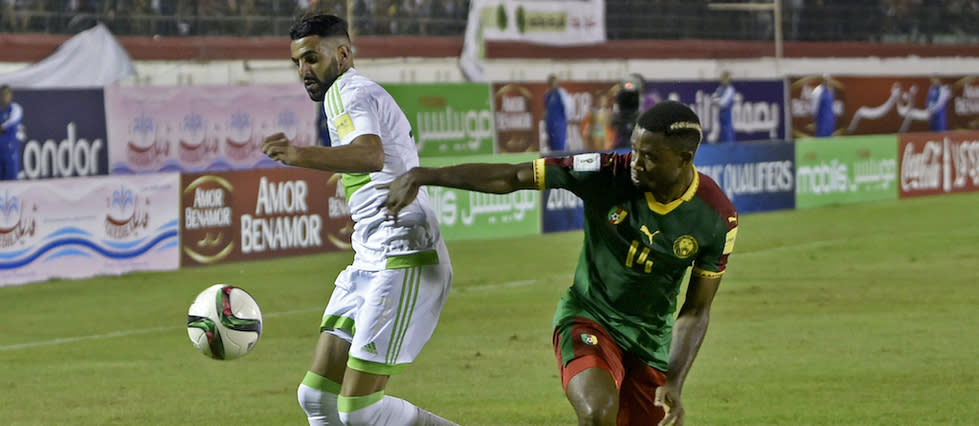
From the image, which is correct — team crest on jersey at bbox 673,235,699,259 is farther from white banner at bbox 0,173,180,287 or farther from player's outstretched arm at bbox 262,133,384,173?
white banner at bbox 0,173,180,287

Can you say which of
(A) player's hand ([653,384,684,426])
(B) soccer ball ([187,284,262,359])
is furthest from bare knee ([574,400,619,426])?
(B) soccer ball ([187,284,262,359])

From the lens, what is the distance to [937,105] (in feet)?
109

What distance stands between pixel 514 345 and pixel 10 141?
912 centimetres

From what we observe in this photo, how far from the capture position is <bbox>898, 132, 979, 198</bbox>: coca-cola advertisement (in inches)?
1105

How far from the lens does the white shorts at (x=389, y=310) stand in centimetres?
611

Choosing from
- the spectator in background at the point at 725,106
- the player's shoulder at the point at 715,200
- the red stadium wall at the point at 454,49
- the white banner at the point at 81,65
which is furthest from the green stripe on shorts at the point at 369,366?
the spectator in background at the point at 725,106

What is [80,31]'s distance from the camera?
2403cm

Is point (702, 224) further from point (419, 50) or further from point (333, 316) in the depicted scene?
point (419, 50)

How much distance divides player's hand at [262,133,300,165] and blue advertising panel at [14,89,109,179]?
44.8 feet

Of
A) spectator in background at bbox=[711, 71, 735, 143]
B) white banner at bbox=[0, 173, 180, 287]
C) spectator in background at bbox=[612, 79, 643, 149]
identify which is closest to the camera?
white banner at bbox=[0, 173, 180, 287]

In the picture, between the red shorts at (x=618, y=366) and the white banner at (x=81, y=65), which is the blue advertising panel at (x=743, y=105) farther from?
the red shorts at (x=618, y=366)

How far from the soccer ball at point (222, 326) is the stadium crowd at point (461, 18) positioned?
16280mm

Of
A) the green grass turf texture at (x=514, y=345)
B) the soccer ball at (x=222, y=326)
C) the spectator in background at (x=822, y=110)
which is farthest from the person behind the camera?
the spectator in background at (x=822, y=110)

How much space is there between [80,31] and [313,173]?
7266mm
